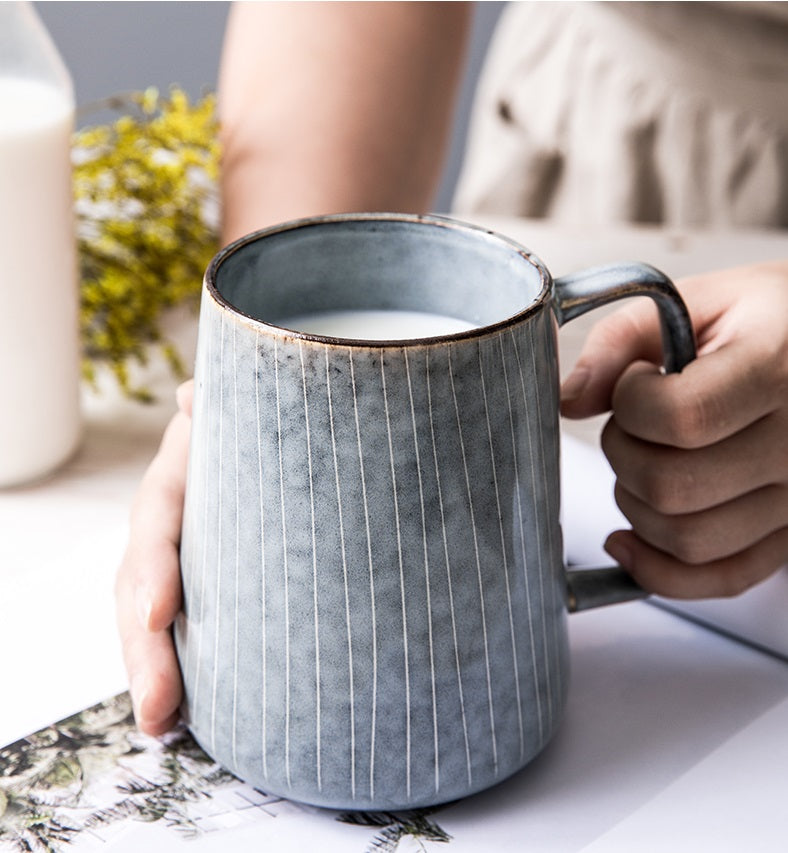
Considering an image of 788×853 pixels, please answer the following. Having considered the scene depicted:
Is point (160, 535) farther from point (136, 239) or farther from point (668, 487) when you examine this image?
point (136, 239)

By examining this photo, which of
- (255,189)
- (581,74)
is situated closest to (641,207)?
(581,74)

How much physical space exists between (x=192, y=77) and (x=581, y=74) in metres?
1.07

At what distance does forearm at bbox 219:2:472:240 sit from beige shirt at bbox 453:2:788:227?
219 millimetres

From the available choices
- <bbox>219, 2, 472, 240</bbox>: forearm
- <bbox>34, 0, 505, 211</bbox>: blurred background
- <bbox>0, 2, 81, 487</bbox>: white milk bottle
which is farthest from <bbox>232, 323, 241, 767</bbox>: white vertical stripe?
<bbox>34, 0, 505, 211</bbox>: blurred background

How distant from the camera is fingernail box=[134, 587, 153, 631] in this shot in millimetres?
412

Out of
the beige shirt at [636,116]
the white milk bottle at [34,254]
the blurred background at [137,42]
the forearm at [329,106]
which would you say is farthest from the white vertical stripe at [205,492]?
the blurred background at [137,42]

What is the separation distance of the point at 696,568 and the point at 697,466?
51 millimetres

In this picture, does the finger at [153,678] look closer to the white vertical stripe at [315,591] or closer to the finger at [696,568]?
the white vertical stripe at [315,591]

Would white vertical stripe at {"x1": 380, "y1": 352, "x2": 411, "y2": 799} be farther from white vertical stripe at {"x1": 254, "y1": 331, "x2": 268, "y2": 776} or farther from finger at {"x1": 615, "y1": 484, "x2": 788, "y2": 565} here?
finger at {"x1": 615, "y1": 484, "x2": 788, "y2": 565}

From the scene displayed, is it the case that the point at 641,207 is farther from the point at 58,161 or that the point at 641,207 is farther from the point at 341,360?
the point at 341,360

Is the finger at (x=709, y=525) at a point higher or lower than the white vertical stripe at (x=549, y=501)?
lower

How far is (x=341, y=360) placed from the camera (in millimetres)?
328

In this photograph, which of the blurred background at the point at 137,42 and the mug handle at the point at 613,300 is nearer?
the mug handle at the point at 613,300

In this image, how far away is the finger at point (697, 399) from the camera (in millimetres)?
431
